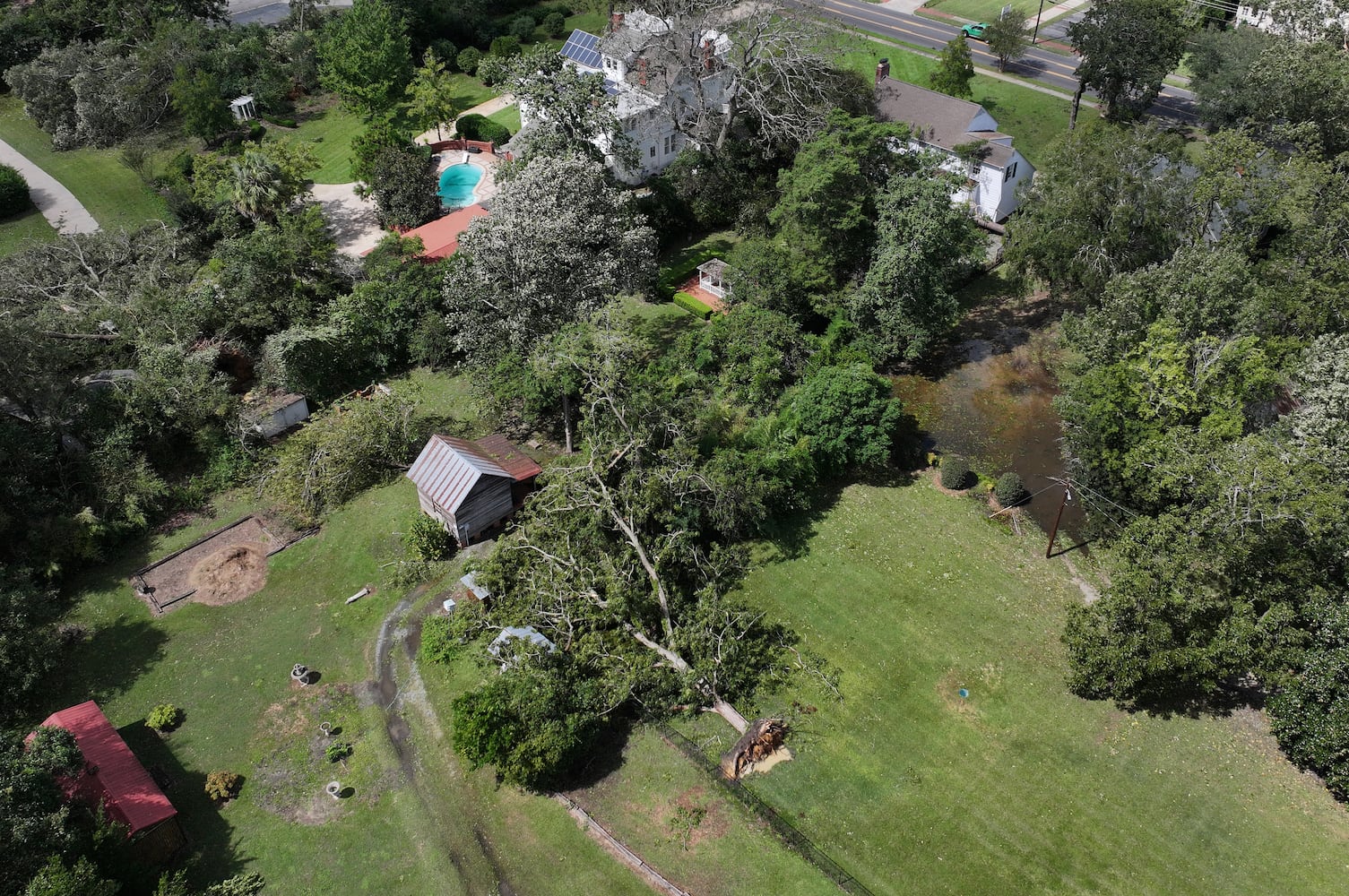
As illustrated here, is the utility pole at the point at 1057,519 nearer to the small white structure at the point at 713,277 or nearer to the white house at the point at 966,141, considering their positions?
the small white structure at the point at 713,277

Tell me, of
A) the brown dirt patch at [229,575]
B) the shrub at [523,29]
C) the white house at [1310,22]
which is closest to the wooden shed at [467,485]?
the brown dirt patch at [229,575]

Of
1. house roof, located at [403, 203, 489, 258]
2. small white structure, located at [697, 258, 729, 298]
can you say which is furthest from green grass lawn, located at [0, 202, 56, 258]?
small white structure, located at [697, 258, 729, 298]

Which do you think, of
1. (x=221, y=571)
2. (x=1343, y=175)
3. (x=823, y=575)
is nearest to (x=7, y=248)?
(x=221, y=571)

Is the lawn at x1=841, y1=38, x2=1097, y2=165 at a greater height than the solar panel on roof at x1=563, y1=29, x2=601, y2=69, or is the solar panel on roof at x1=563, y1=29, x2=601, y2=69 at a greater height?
the solar panel on roof at x1=563, y1=29, x2=601, y2=69

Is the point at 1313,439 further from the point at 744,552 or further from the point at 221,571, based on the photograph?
the point at 221,571

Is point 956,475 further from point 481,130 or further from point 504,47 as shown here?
point 504,47

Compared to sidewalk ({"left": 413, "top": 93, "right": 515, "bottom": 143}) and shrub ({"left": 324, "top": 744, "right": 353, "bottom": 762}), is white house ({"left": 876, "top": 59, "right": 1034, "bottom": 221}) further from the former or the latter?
shrub ({"left": 324, "top": 744, "right": 353, "bottom": 762})
